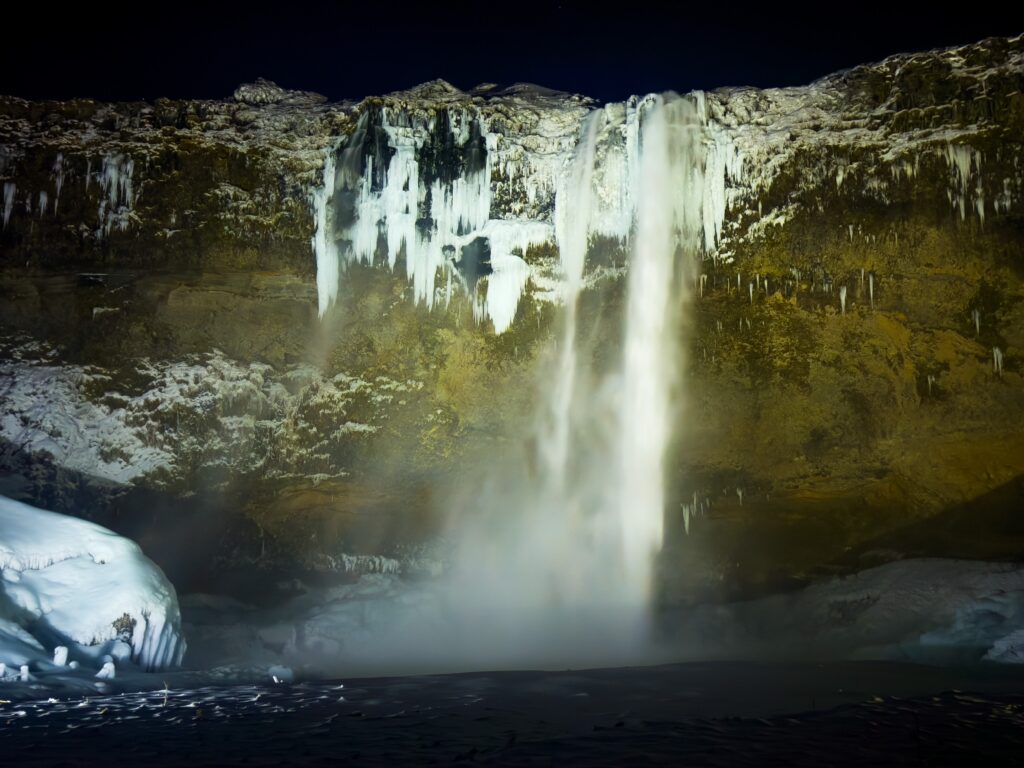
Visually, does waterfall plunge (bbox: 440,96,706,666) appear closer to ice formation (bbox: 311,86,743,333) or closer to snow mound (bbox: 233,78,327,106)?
ice formation (bbox: 311,86,743,333)

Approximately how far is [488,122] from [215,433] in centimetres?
850

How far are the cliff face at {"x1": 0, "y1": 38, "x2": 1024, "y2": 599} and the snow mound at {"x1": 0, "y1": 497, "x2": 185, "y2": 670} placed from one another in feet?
23.8

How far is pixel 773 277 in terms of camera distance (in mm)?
15922

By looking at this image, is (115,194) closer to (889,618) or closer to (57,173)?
(57,173)

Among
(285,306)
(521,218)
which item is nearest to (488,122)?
(521,218)

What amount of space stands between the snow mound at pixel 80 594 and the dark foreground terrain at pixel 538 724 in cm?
129

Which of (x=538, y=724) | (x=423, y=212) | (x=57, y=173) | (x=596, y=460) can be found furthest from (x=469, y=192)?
(x=538, y=724)

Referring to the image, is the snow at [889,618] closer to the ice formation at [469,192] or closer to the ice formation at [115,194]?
the ice formation at [469,192]

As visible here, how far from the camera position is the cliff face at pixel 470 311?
14.8 metres

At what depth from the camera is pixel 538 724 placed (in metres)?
6.70

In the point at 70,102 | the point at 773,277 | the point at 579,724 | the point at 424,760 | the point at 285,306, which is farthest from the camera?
Result: the point at 285,306

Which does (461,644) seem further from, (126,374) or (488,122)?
(488,122)

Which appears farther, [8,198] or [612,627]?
[612,627]

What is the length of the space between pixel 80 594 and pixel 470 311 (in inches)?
377
